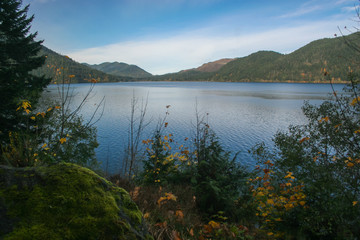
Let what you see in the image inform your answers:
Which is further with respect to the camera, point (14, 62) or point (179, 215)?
point (14, 62)

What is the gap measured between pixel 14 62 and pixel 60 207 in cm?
1963

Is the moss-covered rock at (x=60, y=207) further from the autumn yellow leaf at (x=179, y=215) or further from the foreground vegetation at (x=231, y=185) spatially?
the autumn yellow leaf at (x=179, y=215)

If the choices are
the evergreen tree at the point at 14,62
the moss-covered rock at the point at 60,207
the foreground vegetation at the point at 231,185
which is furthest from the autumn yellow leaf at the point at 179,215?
the evergreen tree at the point at 14,62

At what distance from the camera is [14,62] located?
15875 mm

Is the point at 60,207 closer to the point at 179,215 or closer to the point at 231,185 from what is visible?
the point at 179,215

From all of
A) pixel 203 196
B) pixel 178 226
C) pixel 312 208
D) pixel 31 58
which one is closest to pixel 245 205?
pixel 203 196

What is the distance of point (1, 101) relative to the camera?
12.6 metres

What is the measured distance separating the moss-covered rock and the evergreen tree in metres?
12.8

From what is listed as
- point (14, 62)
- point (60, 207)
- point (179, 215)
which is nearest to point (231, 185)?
point (179, 215)

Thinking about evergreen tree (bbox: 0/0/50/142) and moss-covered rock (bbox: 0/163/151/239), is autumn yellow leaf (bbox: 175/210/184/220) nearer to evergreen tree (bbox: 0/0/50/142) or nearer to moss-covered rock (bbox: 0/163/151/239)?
moss-covered rock (bbox: 0/163/151/239)

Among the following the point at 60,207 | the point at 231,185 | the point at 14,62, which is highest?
the point at 14,62

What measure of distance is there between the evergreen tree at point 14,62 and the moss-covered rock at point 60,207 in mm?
12834

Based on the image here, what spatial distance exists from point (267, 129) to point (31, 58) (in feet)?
92.4

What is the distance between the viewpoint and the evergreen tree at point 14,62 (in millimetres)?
12688
